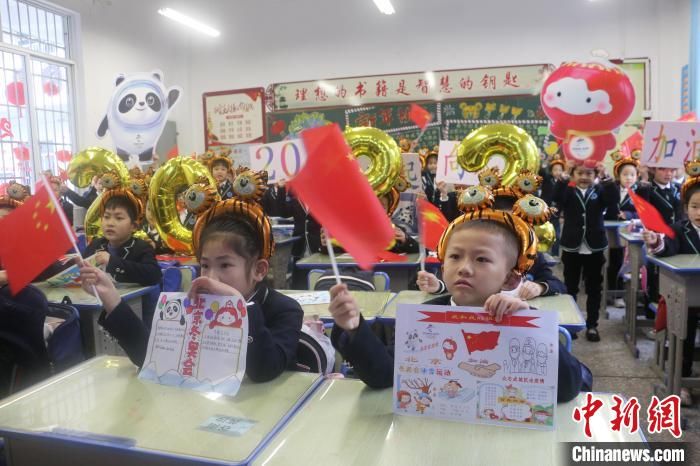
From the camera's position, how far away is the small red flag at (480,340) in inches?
38.9

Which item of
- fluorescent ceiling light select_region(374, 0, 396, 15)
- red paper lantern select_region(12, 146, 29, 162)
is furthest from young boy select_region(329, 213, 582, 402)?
fluorescent ceiling light select_region(374, 0, 396, 15)

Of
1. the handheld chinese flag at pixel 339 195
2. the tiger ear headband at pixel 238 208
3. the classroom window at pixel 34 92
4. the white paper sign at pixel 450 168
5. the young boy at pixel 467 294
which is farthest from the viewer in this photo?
the classroom window at pixel 34 92

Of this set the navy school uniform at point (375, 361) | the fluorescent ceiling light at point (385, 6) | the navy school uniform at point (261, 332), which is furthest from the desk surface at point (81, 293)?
the fluorescent ceiling light at point (385, 6)

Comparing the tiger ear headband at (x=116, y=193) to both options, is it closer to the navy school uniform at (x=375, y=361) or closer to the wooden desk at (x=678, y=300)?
the navy school uniform at (x=375, y=361)

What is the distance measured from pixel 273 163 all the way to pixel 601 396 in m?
2.66

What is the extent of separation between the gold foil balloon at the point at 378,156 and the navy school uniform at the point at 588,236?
4.99 feet

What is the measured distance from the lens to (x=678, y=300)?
8.59 feet

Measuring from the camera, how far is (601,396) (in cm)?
111

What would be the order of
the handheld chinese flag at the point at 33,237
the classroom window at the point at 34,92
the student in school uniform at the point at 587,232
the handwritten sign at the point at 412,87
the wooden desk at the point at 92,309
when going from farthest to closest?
the handwritten sign at the point at 412,87 → the classroom window at the point at 34,92 → the student in school uniform at the point at 587,232 → the wooden desk at the point at 92,309 → the handheld chinese flag at the point at 33,237

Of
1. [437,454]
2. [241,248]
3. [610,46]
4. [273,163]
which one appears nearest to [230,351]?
[241,248]

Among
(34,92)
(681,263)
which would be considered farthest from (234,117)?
(681,263)

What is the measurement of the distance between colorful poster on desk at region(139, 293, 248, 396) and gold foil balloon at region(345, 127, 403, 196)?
76.7 inches

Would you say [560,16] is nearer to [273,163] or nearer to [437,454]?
[273,163]

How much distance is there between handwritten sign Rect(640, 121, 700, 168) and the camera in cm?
305
